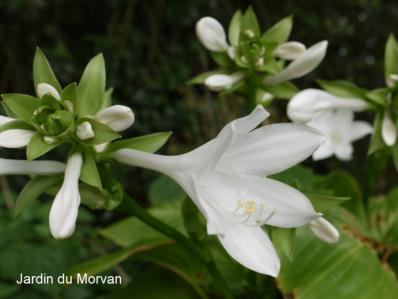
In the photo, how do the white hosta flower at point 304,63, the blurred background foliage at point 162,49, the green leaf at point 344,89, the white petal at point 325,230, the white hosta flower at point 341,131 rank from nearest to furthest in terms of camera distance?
the white petal at point 325,230 → the white hosta flower at point 304,63 → the green leaf at point 344,89 → the white hosta flower at point 341,131 → the blurred background foliage at point 162,49

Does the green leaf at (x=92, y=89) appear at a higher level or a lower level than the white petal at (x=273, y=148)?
higher

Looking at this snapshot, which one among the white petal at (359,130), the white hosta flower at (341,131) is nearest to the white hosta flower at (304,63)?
the white hosta flower at (341,131)

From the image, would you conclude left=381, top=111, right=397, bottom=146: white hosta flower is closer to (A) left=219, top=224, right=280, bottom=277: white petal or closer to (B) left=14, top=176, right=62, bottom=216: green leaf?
(A) left=219, top=224, right=280, bottom=277: white petal

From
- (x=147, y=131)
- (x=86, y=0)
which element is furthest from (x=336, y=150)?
(x=86, y=0)

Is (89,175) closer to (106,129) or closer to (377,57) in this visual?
(106,129)

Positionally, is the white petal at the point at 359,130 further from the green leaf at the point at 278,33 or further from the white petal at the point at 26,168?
the white petal at the point at 26,168

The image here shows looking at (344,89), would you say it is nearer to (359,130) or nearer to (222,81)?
(222,81)
